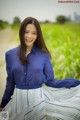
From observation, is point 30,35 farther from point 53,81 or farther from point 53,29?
point 53,81

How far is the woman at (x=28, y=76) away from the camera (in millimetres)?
2172

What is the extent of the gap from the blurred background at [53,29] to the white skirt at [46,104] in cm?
15

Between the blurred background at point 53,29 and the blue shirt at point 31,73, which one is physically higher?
the blurred background at point 53,29

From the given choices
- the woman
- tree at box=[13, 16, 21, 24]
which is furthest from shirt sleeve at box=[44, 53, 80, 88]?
tree at box=[13, 16, 21, 24]

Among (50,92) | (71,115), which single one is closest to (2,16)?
(50,92)

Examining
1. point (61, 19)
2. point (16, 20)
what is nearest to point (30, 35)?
point (16, 20)

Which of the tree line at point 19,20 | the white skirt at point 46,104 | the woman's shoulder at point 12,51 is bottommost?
the white skirt at point 46,104

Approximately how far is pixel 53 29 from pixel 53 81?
1.66ft

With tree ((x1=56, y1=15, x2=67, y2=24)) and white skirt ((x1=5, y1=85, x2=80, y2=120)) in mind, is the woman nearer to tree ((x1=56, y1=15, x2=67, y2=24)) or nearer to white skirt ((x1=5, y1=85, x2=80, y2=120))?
white skirt ((x1=5, y1=85, x2=80, y2=120))

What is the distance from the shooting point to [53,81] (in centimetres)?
227

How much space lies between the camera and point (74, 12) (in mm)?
2309

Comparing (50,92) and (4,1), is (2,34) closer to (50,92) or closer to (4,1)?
(4,1)

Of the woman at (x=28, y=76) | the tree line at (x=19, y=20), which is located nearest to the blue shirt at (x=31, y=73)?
the woman at (x=28, y=76)

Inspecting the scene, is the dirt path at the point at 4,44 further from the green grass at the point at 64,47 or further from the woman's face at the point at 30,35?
the green grass at the point at 64,47
